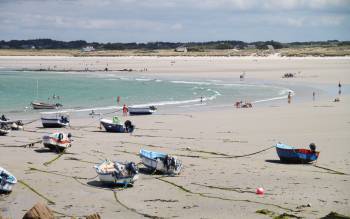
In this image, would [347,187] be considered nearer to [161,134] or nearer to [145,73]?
[161,134]

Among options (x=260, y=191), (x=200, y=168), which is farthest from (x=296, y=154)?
(x=260, y=191)

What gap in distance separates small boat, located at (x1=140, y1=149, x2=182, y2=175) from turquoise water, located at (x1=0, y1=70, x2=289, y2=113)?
77.0 ft

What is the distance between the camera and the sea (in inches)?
1838

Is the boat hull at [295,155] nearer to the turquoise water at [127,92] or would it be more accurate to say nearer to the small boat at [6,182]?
the small boat at [6,182]

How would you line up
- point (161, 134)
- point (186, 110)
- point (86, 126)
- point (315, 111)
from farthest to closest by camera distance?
point (186, 110) < point (315, 111) < point (86, 126) < point (161, 134)

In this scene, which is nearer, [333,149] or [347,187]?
[347,187]

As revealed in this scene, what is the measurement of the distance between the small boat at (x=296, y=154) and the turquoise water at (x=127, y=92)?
23.5 meters

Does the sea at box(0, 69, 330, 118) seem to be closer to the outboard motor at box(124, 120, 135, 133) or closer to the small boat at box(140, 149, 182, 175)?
the outboard motor at box(124, 120, 135, 133)

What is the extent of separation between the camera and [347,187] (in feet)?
60.7

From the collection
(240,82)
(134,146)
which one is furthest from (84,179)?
(240,82)

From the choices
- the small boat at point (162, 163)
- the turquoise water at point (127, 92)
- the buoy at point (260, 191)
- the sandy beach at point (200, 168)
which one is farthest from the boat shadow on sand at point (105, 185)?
the turquoise water at point (127, 92)

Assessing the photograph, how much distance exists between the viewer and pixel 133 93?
5791cm

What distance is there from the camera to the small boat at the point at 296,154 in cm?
2216

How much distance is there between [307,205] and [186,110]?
85.4ft
